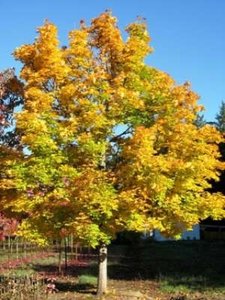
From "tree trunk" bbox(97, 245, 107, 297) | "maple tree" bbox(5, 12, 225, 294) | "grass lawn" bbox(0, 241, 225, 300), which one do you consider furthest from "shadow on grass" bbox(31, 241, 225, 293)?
"maple tree" bbox(5, 12, 225, 294)

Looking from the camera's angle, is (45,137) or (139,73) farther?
(139,73)

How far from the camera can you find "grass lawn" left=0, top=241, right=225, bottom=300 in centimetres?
1511

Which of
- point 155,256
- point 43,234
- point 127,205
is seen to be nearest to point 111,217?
point 127,205

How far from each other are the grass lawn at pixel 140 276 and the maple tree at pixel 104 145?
5.28ft

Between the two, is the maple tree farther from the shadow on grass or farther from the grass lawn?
the shadow on grass

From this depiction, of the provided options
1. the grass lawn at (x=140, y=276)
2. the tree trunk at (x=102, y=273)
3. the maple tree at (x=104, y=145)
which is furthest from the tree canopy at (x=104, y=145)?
the grass lawn at (x=140, y=276)

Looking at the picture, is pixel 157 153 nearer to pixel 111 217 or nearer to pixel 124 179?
pixel 124 179

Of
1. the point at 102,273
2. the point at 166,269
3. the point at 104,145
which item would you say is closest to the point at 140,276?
the point at 166,269

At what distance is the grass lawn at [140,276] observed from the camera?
49.6ft

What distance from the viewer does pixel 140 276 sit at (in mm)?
20406

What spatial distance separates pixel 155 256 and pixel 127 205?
16.2 meters

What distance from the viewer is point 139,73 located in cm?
1498

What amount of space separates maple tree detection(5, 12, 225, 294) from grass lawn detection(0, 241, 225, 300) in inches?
63.4

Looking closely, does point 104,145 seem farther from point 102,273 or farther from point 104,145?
point 102,273
